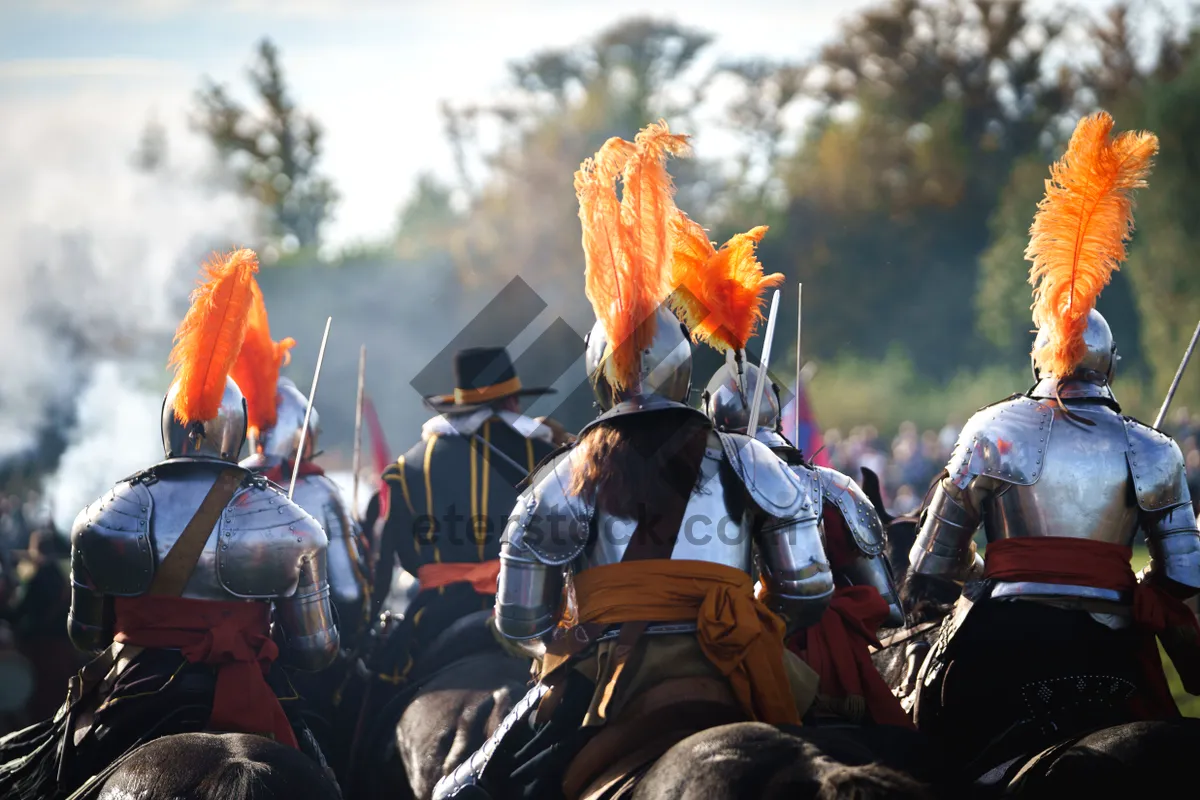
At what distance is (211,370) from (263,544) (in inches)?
30.0

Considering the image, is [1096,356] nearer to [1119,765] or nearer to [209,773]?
[1119,765]

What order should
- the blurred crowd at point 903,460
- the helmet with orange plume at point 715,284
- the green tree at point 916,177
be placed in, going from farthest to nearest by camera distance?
the green tree at point 916,177 → the blurred crowd at point 903,460 → the helmet with orange plume at point 715,284

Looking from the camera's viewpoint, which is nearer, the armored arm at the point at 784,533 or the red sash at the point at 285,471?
the armored arm at the point at 784,533

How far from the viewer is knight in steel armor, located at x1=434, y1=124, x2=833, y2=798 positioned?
454cm

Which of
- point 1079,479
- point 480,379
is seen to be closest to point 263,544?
point 480,379

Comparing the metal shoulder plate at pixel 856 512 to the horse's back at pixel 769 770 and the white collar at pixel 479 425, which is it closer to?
the horse's back at pixel 769 770

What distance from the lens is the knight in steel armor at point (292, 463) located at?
7.68 metres

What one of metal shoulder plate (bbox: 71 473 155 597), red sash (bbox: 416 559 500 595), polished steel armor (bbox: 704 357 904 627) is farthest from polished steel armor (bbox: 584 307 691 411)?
red sash (bbox: 416 559 500 595)

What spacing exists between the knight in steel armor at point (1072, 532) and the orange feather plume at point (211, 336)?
2755mm

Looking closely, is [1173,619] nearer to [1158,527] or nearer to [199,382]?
[1158,527]

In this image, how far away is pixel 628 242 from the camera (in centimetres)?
492

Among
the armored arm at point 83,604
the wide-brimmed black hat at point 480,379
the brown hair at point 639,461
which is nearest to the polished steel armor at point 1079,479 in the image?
the brown hair at point 639,461

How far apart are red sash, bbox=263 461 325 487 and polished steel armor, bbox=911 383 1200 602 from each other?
3770 millimetres

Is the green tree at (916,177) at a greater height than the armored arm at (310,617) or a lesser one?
greater
